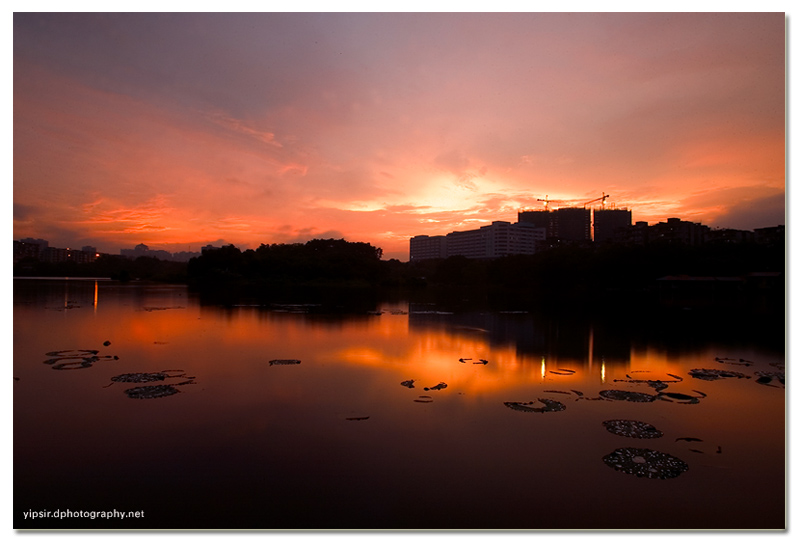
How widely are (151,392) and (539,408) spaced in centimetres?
555

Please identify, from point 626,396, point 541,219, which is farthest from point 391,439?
point 541,219

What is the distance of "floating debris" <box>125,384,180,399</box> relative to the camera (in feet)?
20.6

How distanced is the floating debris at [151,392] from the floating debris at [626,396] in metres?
6.44

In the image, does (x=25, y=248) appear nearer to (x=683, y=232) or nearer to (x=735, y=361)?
(x=735, y=361)

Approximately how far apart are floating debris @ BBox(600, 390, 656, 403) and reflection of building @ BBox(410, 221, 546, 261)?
335 ft

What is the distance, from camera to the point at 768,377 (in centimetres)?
805

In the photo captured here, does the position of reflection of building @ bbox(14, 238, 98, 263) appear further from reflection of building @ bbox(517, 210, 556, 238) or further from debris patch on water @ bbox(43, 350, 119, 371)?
reflection of building @ bbox(517, 210, 556, 238)

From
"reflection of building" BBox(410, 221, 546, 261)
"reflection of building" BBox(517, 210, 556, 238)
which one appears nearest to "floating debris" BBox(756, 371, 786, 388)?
"reflection of building" BBox(410, 221, 546, 261)

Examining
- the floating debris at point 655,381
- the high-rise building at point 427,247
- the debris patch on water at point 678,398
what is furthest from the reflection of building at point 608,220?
the debris patch on water at point 678,398

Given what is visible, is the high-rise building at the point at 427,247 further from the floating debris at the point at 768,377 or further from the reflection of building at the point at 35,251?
the floating debris at the point at 768,377

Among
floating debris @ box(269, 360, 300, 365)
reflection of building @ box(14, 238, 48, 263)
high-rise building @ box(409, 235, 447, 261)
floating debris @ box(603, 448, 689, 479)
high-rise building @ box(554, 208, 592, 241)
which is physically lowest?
floating debris @ box(603, 448, 689, 479)

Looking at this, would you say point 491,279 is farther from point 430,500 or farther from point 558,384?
point 430,500

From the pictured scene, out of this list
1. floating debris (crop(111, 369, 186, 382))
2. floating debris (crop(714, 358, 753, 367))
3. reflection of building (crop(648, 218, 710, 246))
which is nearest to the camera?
floating debris (crop(111, 369, 186, 382))

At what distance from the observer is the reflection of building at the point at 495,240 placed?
12156cm
